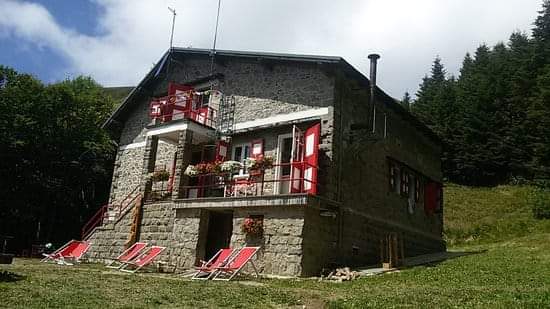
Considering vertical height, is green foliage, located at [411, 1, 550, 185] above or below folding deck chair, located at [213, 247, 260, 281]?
above

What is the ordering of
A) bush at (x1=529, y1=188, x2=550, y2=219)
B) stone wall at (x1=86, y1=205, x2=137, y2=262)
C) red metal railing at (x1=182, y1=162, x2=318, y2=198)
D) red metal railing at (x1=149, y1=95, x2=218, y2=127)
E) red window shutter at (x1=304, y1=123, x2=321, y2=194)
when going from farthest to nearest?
bush at (x1=529, y1=188, x2=550, y2=219), red metal railing at (x1=149, y1=95, x2=218, y2=127), stone wall at (x1=86, y1=205, x2=137, y2=262), red metal railing at (x1=182, y1=162, x2=318, y2=198), red window shutter at (x1=304, y1=123, x2=321, y2=194)

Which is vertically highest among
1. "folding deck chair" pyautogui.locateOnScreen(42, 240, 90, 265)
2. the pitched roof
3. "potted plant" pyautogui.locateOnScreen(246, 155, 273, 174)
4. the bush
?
the pitched roof

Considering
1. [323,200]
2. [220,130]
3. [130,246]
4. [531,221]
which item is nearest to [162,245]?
[130,246]

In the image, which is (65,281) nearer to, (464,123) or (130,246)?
(130,246)

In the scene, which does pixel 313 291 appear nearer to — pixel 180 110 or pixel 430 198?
pixel 180 110

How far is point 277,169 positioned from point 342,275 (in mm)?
4515

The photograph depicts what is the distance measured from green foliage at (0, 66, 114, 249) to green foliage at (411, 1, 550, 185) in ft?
87.6

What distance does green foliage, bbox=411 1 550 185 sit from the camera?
42.5m

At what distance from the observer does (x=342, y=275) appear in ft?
44.4

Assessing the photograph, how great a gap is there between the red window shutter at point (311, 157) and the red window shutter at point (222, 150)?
3.96 meters

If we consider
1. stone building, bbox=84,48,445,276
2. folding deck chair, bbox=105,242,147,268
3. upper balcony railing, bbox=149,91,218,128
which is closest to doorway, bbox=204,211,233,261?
stone building, bbox=84,48,445,276

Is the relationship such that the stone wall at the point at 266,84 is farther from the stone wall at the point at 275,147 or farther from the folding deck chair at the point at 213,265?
the folding deck chair at the point at 213,265

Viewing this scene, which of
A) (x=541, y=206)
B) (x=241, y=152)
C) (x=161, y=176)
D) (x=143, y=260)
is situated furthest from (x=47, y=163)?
(x=541, y=206)

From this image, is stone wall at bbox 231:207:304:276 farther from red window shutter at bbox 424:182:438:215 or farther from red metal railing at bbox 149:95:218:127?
red window shutter at bbox 424:182:438:215
